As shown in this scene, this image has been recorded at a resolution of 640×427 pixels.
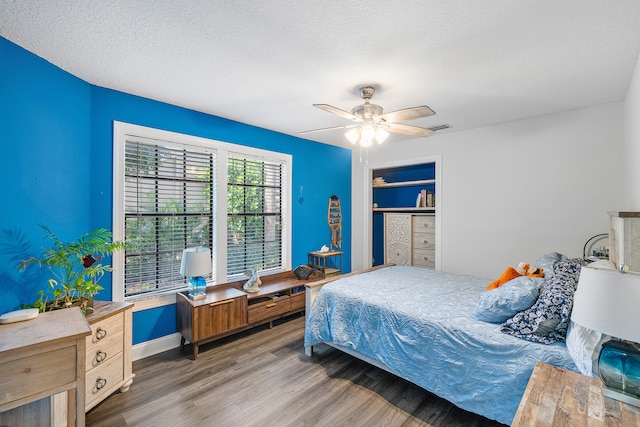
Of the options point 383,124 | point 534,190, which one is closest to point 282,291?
point 383,124

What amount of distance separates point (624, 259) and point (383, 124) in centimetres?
184

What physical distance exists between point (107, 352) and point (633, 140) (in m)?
4.39

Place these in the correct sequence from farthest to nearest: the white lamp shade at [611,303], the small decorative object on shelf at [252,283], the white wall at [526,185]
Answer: the small decorative object on shelf at [252,283], the white wall at [526,185], the white lamp shade at [611,303]

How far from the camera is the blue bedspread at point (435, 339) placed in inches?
69.4

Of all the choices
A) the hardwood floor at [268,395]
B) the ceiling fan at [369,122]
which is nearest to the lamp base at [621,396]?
the hardwood floor at [268,395]

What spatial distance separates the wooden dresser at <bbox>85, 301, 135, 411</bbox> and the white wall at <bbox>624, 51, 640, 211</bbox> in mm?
3941

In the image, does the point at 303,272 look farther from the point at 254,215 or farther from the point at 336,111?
the point at 336,111

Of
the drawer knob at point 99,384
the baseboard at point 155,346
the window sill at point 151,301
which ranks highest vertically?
the window sill at point 151,301

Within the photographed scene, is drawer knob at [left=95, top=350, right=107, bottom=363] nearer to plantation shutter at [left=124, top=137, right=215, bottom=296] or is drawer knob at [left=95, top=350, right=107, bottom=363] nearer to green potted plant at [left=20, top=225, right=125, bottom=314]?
green potted plant at [left=20, top=225, right=125, bottom=314]

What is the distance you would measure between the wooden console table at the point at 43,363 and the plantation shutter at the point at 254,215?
211 cm

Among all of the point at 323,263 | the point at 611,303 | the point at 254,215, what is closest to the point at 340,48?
the point at 611,303

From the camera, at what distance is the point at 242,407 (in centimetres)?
217

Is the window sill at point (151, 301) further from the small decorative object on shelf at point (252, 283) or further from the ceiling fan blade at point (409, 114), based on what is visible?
the ceiling fan blade at point (409, 114)

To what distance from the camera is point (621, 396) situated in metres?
1.23
